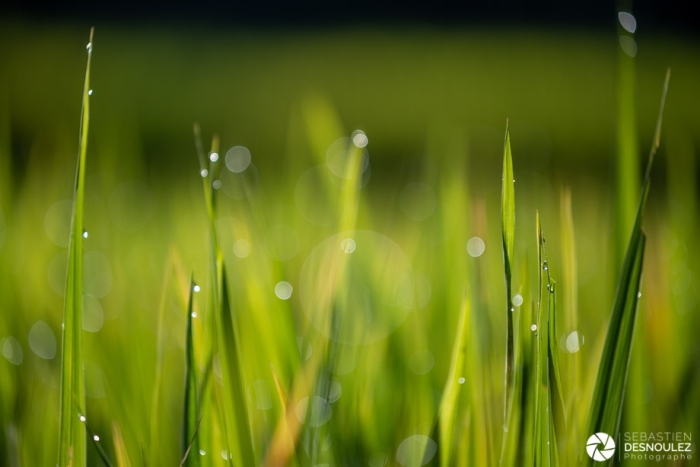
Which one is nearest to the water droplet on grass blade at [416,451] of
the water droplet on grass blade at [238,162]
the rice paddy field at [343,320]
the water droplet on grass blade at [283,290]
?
the rice paddy field at [343,320]

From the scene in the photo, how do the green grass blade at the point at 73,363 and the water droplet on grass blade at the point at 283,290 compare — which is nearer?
the green grass blade at the point at 73,363

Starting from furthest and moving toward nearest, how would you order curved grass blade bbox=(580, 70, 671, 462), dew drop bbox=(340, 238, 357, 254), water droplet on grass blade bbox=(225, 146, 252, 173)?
water droplet on grass blade bbox=(225, 146, 252, 173) < dew drop bbox=(340, 238, 357, 254) < curved grass blade bbox=(580, 70, 671, 462)

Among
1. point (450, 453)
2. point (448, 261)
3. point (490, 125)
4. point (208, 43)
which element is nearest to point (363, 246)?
point (448, 261)

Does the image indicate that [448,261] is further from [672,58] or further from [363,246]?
[672,58]

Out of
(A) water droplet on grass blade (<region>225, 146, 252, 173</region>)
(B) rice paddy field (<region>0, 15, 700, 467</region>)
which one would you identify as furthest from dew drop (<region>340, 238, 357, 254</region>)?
(A) water droplet on grass blade (<region>225, 146, 252, 173</region>)

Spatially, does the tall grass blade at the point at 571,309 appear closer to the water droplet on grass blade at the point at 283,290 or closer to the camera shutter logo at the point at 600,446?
the camera shutter logo at the point at 600,446

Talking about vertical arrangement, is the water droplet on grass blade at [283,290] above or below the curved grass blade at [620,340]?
above

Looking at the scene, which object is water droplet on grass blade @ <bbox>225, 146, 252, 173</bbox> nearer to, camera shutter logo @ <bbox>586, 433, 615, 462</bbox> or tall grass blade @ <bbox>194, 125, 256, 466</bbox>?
tall grass blade @ <bbox>194, 125, 256, 466</bbox>

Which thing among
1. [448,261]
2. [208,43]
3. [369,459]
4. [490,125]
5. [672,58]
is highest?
[208,43]
